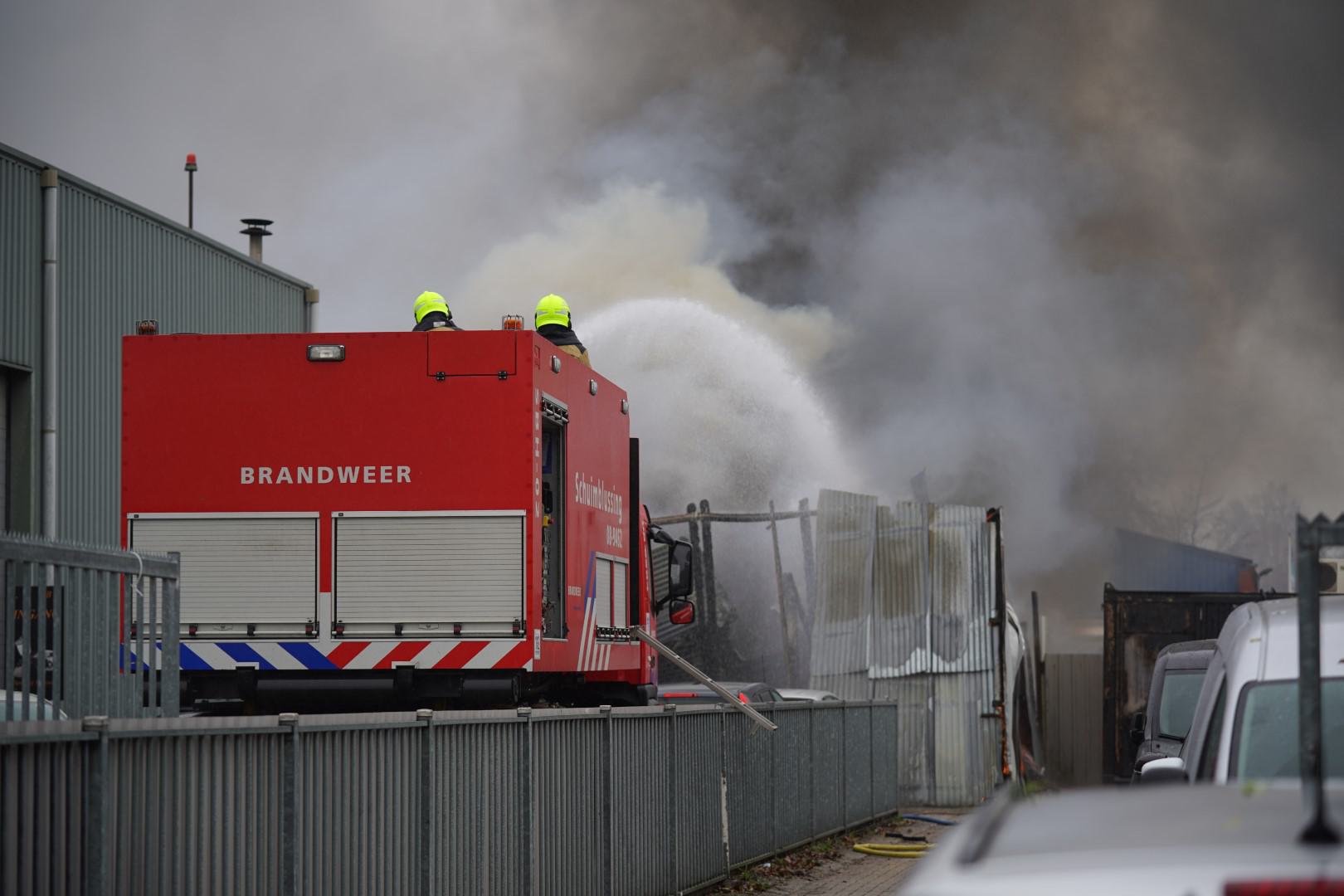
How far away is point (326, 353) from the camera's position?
10977 millimetres

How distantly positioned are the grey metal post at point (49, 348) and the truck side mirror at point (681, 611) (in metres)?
11.4

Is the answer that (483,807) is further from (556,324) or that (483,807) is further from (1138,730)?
(1138,730)

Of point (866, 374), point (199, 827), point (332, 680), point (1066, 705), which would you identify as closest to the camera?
point (199, 827)

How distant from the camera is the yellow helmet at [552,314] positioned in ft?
43.8

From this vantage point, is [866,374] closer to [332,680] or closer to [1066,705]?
[1066,705]

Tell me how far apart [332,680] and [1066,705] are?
57.1ft

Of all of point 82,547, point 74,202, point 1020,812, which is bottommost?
point 1020,812

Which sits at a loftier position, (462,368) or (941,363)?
(941,363)

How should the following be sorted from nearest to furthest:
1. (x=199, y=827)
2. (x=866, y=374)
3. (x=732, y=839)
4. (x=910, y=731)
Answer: (x=199, y=827) < (x=732, y=839) < (x=910, y=731) < (x=866, y=374)

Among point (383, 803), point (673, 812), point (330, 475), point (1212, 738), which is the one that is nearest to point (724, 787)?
point (673, 812)

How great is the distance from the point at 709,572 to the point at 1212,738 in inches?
755

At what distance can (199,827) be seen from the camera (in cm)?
693

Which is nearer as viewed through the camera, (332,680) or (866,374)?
(332,680)

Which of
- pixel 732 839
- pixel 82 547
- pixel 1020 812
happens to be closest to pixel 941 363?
pixel 732 839
